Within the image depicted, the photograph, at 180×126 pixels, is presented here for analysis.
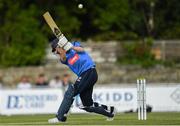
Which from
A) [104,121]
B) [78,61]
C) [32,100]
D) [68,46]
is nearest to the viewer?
[68,46]

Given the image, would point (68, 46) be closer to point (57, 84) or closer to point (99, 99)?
point (99, 99)

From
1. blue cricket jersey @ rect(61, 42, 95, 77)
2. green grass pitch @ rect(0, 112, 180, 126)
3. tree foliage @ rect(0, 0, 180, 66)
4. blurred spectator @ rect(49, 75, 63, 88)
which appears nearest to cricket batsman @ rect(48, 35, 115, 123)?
blue cricket jersey @ rect(61, 42, 95, 77)

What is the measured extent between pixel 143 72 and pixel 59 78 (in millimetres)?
5911

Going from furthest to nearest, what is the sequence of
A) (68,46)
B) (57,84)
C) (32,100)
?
(57,84) → (32,100) → (68,46)

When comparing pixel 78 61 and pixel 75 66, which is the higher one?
pixel 78 61

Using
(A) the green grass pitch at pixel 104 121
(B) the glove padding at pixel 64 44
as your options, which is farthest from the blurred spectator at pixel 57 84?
(B) the glove padding at pixel 64 44

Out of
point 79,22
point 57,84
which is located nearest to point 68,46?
point 57,84

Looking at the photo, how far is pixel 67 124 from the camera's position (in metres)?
18.4

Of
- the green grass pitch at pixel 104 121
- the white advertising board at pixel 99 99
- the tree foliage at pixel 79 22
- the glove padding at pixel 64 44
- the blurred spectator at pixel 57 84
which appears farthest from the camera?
the tree foliage at pixel 79 22

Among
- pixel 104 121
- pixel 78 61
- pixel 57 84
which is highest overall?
pixel 78 61

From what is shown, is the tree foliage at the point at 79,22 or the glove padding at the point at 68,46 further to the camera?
the tree foliage at the point at 79,22

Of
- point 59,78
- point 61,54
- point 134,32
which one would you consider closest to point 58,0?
point 134,32

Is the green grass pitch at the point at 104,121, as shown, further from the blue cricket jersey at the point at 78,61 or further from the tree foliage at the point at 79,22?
the tree foliage at the point at 79,22

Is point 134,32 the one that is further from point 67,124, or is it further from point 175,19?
point 67,124
